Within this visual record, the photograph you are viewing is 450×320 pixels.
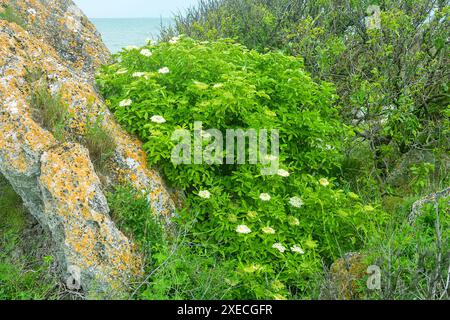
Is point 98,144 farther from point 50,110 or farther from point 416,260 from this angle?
point 416,260

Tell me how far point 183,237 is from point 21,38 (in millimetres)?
2527

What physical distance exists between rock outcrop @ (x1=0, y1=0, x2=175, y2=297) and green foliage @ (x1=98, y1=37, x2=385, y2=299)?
0.25 m

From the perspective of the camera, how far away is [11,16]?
5387mm

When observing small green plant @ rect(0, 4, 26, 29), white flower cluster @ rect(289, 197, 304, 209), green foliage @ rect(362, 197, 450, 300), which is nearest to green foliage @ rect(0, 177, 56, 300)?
small green plant @ rect(0, 4, 26, 29)

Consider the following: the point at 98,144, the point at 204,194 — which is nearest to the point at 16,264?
the point at 98,144

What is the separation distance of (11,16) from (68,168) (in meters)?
2.24

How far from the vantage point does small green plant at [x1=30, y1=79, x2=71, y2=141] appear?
4.43 metres

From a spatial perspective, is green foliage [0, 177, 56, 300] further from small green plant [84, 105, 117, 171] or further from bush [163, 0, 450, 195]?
bush [163, 0, 450, 195]

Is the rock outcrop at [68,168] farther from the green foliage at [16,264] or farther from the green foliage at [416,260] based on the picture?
the green foliage at [416,260]

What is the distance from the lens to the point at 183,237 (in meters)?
4.49
